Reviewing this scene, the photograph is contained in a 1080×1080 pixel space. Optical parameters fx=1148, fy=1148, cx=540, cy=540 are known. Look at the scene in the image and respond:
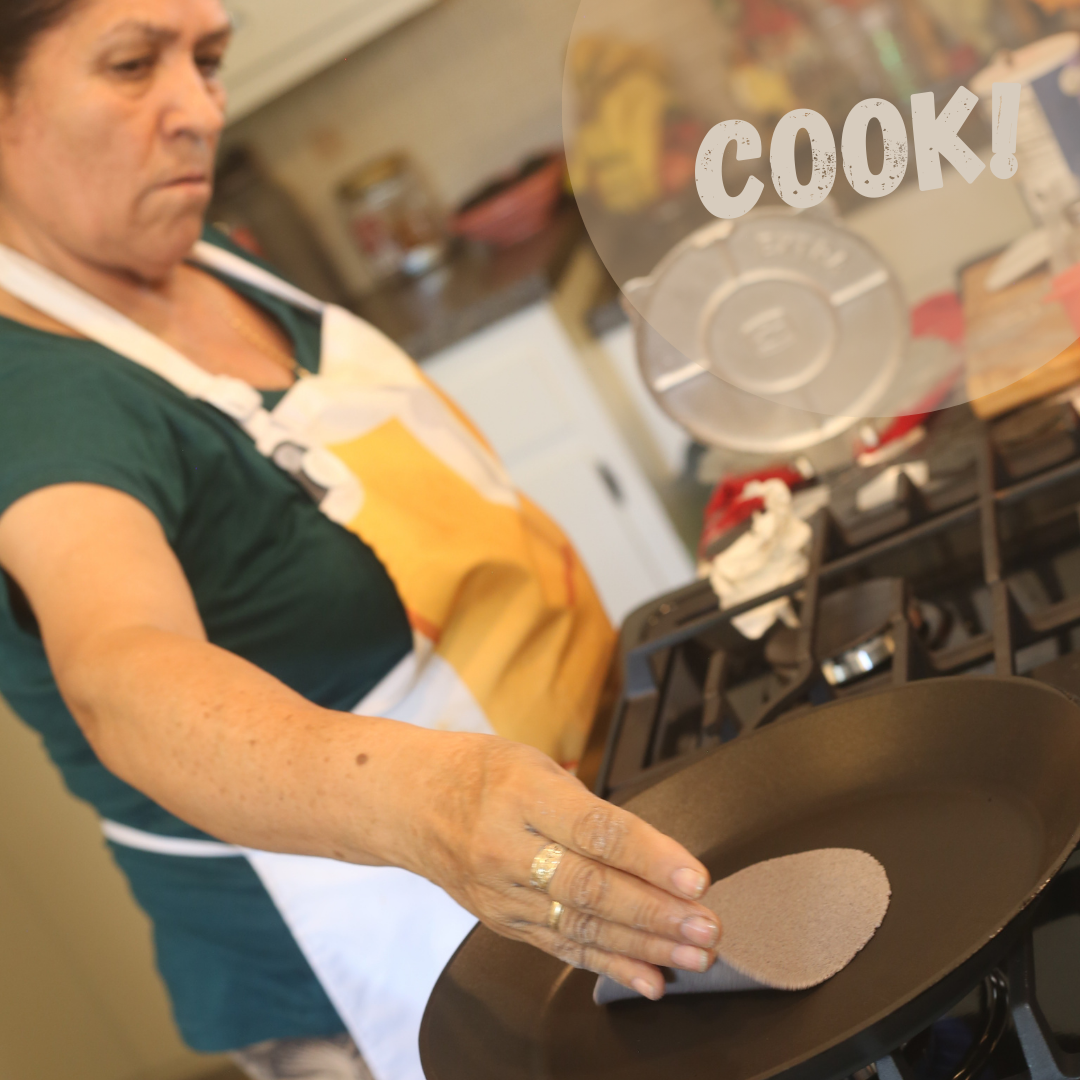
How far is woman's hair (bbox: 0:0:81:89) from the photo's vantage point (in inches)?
23.6

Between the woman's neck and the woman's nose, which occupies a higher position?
the woman's nose

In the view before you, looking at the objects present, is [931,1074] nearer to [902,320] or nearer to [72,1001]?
[902,320]

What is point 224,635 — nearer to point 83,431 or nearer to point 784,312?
point 83,431

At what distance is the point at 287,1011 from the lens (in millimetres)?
796

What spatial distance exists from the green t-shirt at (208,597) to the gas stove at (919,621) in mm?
194

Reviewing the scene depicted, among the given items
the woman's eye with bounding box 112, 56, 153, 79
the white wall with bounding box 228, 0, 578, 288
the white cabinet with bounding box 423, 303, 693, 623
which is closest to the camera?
the woman's eye with bounding box 112, 56, 153, 79

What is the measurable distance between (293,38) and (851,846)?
72.2 inches

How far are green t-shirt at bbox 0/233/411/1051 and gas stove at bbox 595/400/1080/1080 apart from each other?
0.19 metres

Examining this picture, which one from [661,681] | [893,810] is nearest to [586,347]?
[661,681]

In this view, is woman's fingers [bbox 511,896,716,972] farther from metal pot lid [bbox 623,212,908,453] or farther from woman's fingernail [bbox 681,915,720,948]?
metal pot lid [bbox 623,212,908,453]

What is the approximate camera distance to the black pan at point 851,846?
359 mm

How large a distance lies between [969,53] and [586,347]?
4.19 ft

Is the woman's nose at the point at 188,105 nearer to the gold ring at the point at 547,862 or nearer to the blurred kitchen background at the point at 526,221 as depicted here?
the blurred kitchen background at the point at 526,221

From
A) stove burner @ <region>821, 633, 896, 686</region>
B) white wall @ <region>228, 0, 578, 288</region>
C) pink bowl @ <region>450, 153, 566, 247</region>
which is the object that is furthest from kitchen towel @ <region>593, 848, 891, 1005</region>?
white wall @ <region>228, 0, 578, 288</region>
